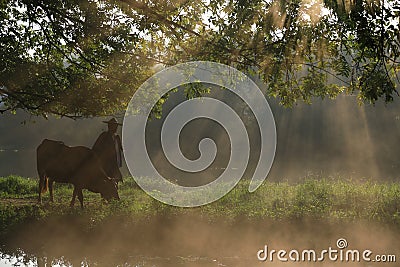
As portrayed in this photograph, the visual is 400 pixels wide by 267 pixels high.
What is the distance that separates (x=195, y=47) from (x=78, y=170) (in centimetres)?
552

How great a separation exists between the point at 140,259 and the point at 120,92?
22.7 feet

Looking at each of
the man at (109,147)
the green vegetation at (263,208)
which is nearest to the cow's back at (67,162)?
the man at (109,147)

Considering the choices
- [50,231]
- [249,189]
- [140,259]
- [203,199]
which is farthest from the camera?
[249,189]

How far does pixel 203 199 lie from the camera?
13.6m

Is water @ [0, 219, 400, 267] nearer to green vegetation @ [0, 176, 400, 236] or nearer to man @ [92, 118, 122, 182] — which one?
green vegetation @ [0, 176, 400, 236]

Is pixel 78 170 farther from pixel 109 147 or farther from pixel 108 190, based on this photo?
pixel 109 147

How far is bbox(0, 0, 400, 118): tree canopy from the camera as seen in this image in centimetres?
780

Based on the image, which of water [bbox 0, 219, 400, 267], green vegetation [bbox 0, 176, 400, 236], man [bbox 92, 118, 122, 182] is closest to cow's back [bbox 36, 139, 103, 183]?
man [bbox 92, 118, 122, 182]

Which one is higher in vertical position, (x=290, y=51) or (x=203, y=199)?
(x=290, y=51)

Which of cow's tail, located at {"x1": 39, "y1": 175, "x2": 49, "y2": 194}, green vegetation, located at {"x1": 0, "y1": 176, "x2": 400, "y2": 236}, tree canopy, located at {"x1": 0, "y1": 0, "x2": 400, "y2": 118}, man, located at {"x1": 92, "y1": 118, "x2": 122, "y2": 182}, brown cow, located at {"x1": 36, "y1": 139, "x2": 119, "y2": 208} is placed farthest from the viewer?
cow's tail, located at {"x1": 39, "y1": 175, "x2": 49, "y2": 194}

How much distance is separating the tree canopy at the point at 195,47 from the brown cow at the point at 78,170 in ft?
5.75

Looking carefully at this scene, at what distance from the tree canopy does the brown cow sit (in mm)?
1752

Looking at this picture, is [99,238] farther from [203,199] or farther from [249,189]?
[249,189]

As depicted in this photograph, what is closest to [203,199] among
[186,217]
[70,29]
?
[186,217]
